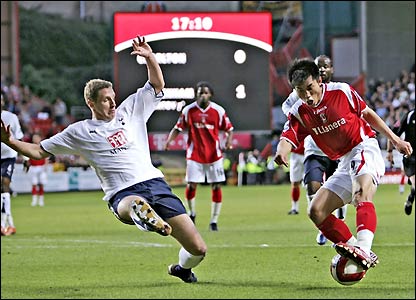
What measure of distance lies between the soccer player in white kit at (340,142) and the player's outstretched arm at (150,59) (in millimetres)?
1357

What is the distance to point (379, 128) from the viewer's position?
13.0 m

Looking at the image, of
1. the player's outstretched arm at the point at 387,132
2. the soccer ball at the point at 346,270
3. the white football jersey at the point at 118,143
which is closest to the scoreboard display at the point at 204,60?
the white football jersey at the point at 118,143

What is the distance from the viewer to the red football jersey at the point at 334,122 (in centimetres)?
1312

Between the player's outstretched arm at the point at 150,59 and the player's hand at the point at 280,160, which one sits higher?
the player's outstretched arm at the point at 150,59

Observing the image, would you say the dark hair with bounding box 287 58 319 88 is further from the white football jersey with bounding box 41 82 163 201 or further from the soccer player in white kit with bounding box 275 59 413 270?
the white football jersey with bounding box 41 82 163 201

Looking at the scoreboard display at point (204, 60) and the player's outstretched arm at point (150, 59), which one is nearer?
the player's outstretched arm at point (150, 59)

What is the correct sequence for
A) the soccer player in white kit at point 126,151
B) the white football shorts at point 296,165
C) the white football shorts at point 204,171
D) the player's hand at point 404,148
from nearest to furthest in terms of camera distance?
the player's hand at point 404,148 → the soccer player in white kit at point 126,151 → the white football shorts at point 204,171 → the white football shorts at point 296,165

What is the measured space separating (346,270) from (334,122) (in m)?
1.75

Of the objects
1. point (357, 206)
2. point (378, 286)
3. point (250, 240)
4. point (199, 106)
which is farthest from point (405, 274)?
point (357, 206)

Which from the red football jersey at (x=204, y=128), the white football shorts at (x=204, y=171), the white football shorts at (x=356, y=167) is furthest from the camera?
the white football shorts at (x=204, y=171)

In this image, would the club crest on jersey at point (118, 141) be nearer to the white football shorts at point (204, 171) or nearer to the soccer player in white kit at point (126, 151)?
the soccer player in white kit at point (126, 151)

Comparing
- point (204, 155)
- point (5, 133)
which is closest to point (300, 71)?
point (5, 133)

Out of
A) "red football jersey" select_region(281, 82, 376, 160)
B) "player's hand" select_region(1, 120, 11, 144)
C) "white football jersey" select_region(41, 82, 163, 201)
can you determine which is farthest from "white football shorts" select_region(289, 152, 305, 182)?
"player's hand" select_region(1, 120, 11, 144)

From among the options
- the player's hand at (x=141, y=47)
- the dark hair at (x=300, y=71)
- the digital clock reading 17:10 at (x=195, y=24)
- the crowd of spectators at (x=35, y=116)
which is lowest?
the crowd of spectators at (x=35, y=116)
